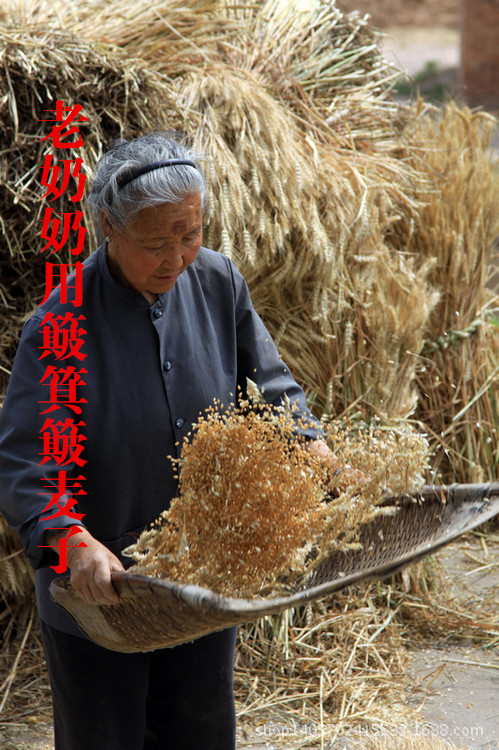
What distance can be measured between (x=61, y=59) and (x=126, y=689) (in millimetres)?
1861

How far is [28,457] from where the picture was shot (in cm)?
145

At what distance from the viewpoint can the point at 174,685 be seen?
5.48 ft

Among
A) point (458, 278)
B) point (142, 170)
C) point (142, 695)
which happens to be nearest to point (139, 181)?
point (142, 170)

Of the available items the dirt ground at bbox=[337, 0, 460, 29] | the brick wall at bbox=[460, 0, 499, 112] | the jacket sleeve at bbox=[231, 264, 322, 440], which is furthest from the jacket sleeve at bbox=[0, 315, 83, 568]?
the dirt ground at bbox=[337, 0, 460, 29]

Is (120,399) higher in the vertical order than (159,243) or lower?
lower

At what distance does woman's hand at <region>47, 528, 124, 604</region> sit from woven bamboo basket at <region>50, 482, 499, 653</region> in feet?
0.06

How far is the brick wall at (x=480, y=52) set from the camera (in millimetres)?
9891

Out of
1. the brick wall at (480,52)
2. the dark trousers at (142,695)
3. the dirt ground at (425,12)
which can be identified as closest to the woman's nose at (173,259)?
the dark trousers at (142,695)

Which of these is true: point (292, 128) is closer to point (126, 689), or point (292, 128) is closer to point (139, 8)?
point (139, 8)

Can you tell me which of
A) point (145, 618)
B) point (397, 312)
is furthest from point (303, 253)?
point (145, 618)

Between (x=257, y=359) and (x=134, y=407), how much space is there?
307mm

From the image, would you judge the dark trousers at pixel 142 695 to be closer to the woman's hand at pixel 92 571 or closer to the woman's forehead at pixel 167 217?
the woman's hand at pixel 92 571

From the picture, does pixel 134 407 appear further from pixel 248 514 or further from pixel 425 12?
pixel 425 12

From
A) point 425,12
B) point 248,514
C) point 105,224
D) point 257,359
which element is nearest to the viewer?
point 248,514
